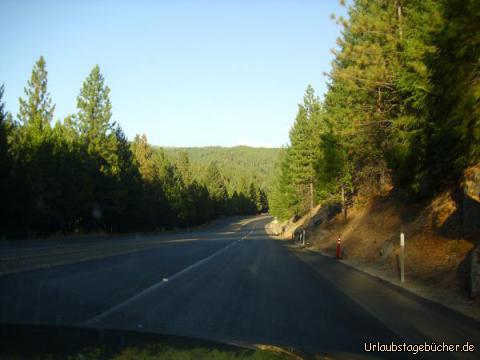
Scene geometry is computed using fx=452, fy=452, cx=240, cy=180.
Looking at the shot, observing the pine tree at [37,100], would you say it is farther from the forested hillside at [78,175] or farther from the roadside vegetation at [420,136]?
the roadside vegetation at [420,136]

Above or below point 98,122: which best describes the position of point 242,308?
below

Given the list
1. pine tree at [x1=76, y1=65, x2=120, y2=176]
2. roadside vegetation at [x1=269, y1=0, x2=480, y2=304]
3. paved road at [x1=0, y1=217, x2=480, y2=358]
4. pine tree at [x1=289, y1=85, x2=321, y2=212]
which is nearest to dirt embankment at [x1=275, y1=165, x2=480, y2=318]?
roadside vegetation at [x1=269, y1=0, x2=480, y2=304]

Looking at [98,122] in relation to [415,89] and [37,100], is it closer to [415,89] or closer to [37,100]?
[37,100]

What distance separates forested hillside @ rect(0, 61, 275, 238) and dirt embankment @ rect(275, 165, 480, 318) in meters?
28.6

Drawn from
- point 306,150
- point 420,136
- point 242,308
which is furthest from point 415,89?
point 306,150

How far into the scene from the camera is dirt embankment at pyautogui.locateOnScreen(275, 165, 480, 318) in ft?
35.3

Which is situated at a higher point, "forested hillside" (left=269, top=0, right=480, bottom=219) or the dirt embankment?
"forested hillside" (left=269, top=0, right=480, bottom=219)

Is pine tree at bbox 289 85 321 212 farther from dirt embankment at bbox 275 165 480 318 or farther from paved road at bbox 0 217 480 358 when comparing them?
paved road at bbox 0 217 480 358

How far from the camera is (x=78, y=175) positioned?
48750 mm

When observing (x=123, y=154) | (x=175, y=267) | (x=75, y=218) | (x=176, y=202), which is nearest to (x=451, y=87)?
(x=175, y=267)

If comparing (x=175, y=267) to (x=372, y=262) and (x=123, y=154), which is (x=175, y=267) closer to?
(x=372, y=262)

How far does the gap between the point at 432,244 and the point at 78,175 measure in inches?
1629

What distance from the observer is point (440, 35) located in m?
12.6

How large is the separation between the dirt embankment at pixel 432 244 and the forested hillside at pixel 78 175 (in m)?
28.6
